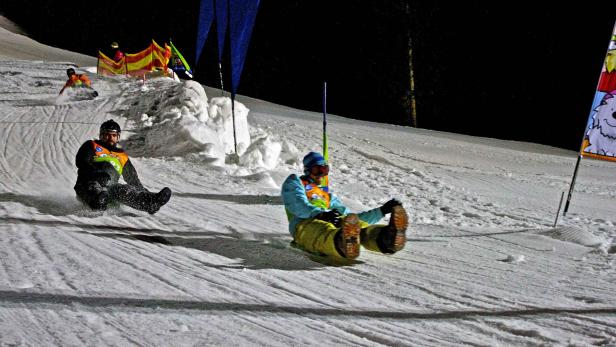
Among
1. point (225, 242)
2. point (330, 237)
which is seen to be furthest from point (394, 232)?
point (225, 242)

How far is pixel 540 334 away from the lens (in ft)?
9.59

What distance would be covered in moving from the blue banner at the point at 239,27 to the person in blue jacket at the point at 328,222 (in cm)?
367

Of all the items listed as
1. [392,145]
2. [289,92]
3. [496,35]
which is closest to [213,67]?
[289,92]

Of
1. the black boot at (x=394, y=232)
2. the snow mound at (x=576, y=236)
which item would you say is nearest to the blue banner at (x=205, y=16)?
the snow mound at (x=576, y=236)

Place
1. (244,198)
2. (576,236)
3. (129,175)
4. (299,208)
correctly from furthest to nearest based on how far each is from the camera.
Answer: (244,198) → (129,175) → (576,236) → (299,208)

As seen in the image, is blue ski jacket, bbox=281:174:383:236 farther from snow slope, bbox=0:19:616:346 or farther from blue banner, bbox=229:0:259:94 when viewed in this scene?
blue banner, bbox=229:0:259:94

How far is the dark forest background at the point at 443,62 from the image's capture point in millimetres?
21219

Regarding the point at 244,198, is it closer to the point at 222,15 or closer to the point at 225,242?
the point at 225,242

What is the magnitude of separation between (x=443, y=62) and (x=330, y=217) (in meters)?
21.2

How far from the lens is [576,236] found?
530 cm

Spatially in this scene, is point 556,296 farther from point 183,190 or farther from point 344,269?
point 183,190

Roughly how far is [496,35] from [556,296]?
21.5 m

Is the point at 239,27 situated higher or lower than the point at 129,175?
higher

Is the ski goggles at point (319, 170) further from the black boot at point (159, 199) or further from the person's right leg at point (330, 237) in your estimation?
the black boot at point (159, 199)
